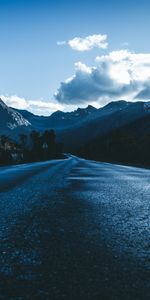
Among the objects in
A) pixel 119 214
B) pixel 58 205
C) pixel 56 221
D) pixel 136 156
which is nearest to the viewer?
pixel 56 221

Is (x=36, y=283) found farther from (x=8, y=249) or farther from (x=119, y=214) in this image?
(x=119, y=214)

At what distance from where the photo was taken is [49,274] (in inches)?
146

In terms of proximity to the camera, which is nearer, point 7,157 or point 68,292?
point 68,292

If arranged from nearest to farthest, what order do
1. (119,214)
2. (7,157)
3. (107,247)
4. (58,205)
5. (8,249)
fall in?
(8,249)
(107,247)
(119,214)
(58,205)
(7,157)

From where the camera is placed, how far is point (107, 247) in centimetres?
489

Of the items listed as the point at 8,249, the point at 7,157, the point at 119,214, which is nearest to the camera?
the point at 8,249

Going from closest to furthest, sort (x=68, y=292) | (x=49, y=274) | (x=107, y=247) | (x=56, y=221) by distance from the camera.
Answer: (x=68, y=292)
(x=49, y=274)
(x=107, y=247)
(x=56, y=221)

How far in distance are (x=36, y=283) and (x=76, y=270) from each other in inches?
23.6

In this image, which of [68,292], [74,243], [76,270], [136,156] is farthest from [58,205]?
[136,156]

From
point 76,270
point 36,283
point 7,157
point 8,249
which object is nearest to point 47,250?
point 8,249

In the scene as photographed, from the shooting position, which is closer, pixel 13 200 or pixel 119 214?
pixel 119 214

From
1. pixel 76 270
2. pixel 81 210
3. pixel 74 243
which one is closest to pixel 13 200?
pixel 81 210

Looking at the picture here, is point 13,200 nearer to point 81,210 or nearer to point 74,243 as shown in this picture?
point 81,210

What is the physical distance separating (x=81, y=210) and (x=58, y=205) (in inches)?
35.0
